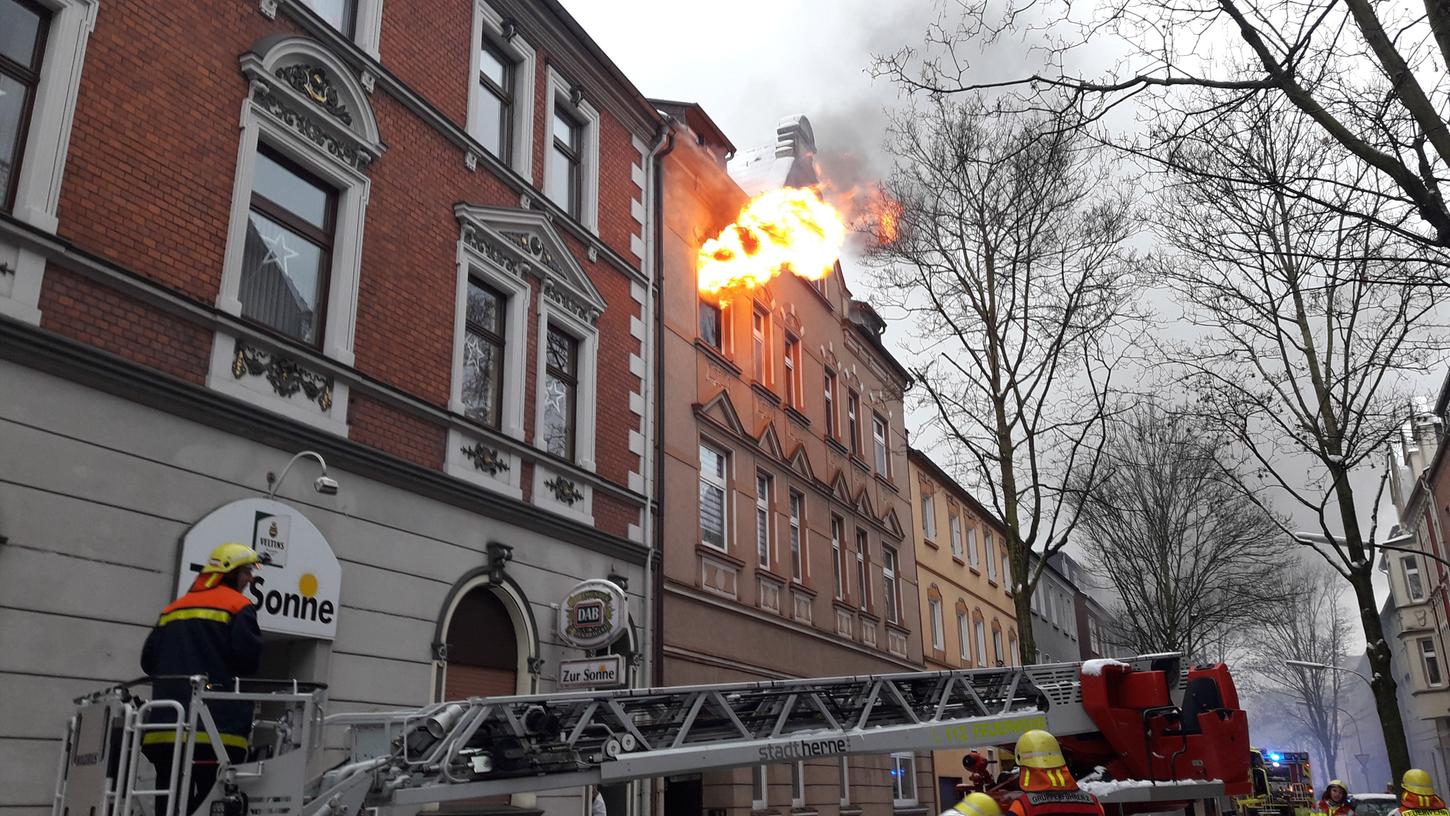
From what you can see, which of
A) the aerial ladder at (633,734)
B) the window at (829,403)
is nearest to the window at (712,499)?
the window at (829,403)

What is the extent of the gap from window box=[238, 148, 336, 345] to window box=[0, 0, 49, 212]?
74.2 inches

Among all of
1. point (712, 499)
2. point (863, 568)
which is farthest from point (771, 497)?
point (863, 568)

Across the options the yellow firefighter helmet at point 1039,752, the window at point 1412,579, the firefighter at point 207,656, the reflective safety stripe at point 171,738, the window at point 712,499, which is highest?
the window at point 1412,579

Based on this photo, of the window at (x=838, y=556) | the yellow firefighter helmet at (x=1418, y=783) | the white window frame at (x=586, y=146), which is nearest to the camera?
the yellow firefighter helmet at (x=1418, y=783)

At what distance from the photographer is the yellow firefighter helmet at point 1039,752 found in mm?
6191

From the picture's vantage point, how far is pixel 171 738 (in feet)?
16.2

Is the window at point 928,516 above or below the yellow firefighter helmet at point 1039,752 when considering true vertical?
above

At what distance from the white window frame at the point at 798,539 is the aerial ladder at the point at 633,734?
10.5m

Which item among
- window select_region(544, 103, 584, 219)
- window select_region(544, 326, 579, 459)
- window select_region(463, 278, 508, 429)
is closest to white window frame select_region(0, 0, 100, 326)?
window select_region(463, 278, 508, 429)

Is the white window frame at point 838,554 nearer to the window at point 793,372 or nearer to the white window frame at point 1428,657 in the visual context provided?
the window at point 793,372

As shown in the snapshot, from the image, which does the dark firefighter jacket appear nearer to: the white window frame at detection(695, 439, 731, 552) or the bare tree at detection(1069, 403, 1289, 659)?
the white window frame at detection(695, 439, 731, 552)

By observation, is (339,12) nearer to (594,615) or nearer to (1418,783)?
(594,615)

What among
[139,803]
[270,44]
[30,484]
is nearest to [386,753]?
[139,803]

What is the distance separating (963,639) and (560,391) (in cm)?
2050
